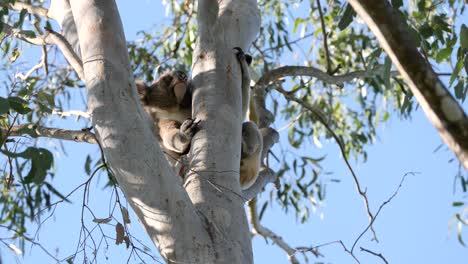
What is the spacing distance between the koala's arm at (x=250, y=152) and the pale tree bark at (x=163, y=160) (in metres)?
1.14

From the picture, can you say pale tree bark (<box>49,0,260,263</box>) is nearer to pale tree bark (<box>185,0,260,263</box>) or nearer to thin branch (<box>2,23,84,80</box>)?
pale tree bark (<box>185,0,260,263</box>)

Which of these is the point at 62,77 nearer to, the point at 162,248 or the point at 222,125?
the point at 222,125

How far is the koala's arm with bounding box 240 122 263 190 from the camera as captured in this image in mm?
4039

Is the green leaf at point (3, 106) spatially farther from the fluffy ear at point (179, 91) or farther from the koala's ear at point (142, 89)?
the koala's ear at point (142, 89)

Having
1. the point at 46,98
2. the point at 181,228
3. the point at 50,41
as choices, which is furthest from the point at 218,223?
the point at 50,41

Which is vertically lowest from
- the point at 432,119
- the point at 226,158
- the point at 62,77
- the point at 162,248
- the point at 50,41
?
the point at 432,119

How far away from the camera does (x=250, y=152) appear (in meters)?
4.12

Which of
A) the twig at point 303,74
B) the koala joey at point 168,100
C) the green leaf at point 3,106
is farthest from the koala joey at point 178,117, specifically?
the green leaf at point 3,106

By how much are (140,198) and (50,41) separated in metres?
1.87

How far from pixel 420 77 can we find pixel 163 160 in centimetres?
96

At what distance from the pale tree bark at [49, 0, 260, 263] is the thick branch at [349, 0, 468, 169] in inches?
34.2

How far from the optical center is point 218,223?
2371 millimetres

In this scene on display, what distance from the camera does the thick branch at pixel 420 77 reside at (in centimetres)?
146

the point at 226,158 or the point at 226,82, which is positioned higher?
the point at 226,82
